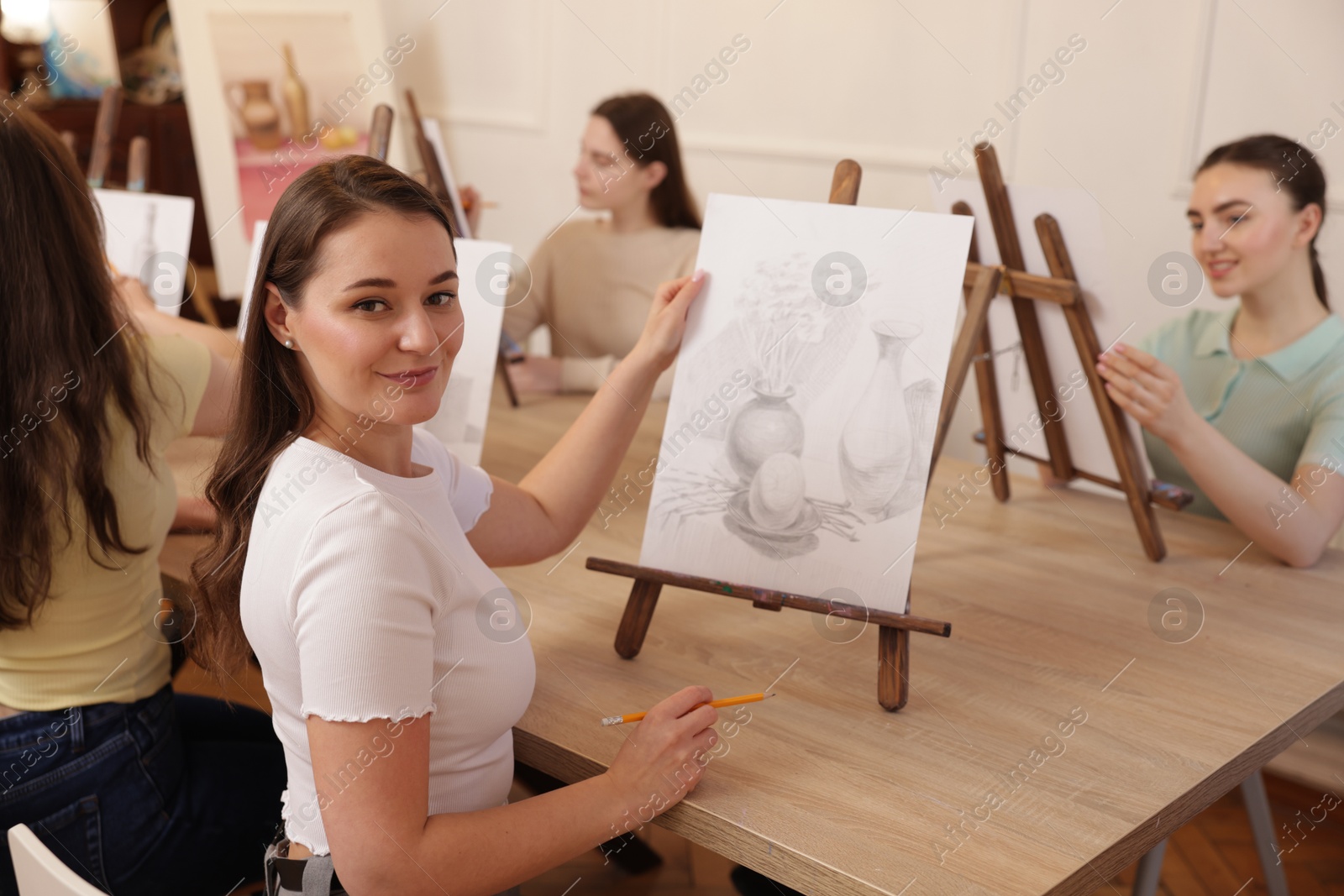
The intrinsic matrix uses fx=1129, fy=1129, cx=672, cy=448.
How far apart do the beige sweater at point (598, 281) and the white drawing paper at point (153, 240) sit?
2.83ft

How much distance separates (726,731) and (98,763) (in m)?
0.78

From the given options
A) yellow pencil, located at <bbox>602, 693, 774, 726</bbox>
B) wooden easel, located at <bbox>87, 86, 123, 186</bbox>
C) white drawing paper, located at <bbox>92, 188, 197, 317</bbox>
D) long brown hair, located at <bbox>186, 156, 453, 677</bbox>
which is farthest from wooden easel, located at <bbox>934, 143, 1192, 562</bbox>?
wooden easel, located at <bbox>87, 86, 123, 186</bbox>

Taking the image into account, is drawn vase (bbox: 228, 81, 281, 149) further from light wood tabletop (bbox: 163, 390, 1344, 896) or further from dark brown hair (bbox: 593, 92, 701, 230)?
light wood tabletop (bbox: 163, 390, 1344, 896)

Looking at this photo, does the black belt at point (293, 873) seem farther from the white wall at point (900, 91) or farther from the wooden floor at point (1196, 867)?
the white wall at point (900, 91)

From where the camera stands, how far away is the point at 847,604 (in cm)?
139

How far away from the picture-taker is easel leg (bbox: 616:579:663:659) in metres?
1.45

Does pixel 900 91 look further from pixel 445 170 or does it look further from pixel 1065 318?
pixel 1065 318

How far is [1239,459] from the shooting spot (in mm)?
1818

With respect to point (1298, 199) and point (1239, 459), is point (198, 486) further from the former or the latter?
point (1298, 199)

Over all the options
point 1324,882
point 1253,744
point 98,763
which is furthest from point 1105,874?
point 1324,882

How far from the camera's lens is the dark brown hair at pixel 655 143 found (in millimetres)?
3119

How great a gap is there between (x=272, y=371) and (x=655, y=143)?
2115 mm

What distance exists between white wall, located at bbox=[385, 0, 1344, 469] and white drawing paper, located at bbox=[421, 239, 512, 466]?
6.26 feet

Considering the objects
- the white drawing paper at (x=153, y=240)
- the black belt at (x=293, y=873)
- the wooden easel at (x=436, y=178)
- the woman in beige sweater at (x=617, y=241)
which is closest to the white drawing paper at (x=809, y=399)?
the black belt at (x=293, y=873)
